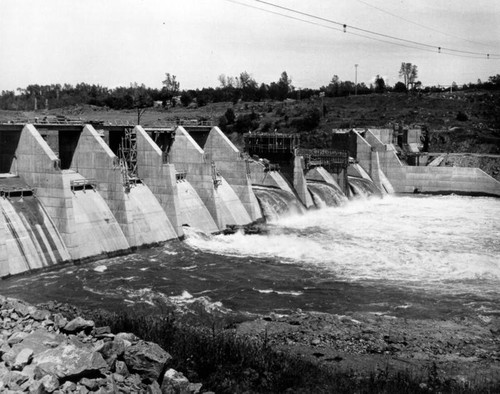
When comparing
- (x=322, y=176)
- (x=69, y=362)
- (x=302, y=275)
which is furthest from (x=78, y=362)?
(x=322, y=176)

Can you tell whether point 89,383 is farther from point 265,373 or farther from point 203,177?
point 203,177

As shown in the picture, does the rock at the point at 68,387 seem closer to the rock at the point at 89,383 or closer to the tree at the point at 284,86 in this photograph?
the rock at the point at 89,383

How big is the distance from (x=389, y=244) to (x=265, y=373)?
22140 millimetres

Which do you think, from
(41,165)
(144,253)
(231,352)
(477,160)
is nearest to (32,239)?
(41,165)

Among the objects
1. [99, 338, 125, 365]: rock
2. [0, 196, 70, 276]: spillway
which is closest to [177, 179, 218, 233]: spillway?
[0, 196, 70, 276]: spillway

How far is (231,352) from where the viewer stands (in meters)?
13.0

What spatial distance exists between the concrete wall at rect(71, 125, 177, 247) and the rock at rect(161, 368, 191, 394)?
19.3 metres

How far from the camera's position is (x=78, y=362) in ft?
31.8

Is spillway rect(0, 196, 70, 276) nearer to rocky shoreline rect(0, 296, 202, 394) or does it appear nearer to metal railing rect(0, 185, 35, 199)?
metal railing rect(0, 185, 35, 199)

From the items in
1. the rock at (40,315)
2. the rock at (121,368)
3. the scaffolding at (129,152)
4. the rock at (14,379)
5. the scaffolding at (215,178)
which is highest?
the scaffolding at (129,152)

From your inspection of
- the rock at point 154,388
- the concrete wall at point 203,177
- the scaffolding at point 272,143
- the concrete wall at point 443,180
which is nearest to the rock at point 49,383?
the rock at point 154,388

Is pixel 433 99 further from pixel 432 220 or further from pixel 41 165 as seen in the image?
pixel 41 165

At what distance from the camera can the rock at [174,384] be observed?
34.2 feet

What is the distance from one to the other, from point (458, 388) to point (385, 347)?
350cm
